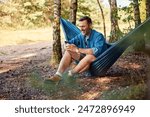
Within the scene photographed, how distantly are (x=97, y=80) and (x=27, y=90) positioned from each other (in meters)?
0.75

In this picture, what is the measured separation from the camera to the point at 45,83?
14.9 ft

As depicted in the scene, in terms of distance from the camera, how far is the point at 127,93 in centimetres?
382

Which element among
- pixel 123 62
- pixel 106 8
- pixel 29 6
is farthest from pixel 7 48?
pixel 123 62

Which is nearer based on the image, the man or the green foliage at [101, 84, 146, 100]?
the green foliage at [101, 84, 146, 100]

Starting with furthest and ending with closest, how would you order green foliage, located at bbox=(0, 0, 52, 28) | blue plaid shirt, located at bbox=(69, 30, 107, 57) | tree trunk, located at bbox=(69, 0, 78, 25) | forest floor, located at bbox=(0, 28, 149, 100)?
green foliage, located at bbox=(0, 0, 52, 28), tree trunk, located at bbox=(69, 0, 78, 25), blue plaid shirt, located at bbox=(69, 30, 107, 57), forest floor, located at bbox=(0, 28, 149, 100)

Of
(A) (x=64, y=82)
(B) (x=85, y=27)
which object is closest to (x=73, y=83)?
(A) (x=64, y=82)

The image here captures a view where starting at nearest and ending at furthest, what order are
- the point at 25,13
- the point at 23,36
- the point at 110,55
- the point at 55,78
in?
1. the point at 110,55
2. the point at 55,78
3. the point at 25,13
4. the point at 23,36

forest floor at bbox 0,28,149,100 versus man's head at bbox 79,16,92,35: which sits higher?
man's head at bbox 79,16,92,35

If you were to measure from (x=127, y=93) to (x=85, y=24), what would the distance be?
1008mm

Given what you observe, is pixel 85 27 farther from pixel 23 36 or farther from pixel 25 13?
pixel 23 36

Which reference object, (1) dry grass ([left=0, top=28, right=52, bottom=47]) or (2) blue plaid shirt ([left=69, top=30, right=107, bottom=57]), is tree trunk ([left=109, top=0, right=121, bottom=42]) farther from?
(2) blue plaid shirt ([left=69, top=30, right=107, bottom=57])

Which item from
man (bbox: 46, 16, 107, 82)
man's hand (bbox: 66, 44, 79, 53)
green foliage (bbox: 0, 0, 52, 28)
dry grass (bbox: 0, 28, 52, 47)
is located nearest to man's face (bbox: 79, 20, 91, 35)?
man (bbox: 46, 16, 107, 82)

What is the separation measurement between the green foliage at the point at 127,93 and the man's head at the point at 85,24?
0.73 m

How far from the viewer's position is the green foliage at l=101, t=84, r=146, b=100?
3681 millimetres
